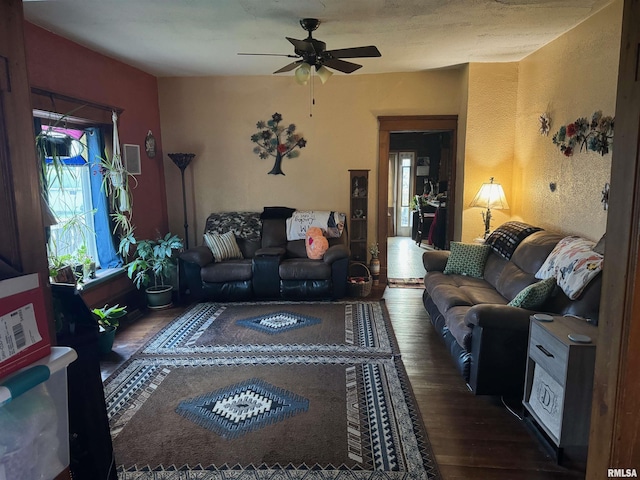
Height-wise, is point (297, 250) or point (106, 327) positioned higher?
point (297, 250)

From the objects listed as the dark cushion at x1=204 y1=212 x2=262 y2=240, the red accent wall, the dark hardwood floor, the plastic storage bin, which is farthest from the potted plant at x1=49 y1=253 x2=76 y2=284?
the plastic storage bin

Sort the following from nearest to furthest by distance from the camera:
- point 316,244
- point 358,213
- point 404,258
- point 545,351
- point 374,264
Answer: point 545,351
point 316,244
point 374,264
point 358,213
point 404,258

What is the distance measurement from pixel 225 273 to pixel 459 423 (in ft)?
9.57

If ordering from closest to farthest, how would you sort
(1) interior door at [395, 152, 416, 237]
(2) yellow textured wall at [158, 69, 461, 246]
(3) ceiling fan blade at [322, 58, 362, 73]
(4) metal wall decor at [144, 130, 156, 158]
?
(3) ceiling fan blade at [322, 58, 362, 73] < (4) metal wall decor at [144, 130, 156, 158] < (2) yellow textured wall at [158, 69, 461, 246] < (1) interior door at [395, 152, 416, 237]

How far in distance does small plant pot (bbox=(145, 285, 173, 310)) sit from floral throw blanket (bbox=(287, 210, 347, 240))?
1.53 m

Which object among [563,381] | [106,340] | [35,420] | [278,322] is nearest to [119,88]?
[106,340]

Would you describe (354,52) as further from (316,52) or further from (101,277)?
(101,277)

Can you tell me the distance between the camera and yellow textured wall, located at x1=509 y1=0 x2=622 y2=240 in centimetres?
301

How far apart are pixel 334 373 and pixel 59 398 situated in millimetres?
2194

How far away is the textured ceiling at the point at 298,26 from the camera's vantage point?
9.48ft

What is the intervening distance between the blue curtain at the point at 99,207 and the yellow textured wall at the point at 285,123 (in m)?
1.28

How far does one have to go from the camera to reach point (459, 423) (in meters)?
2.42

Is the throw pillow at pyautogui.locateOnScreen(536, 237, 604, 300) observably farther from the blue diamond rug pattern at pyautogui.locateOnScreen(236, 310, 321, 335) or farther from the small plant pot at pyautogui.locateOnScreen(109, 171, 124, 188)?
the small plant pot at pyautogui.locateOnScreen(109, 171, 124, 188)

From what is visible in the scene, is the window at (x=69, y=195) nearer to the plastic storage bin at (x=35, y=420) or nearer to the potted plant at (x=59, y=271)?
the potted plant at (x=59, y=271)
